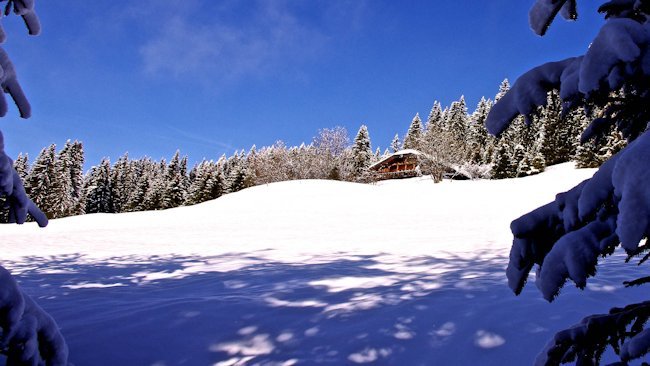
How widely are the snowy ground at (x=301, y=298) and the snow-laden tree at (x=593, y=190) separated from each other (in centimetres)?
140

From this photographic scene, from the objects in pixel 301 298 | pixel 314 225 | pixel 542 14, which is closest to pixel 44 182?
pixel 314 225

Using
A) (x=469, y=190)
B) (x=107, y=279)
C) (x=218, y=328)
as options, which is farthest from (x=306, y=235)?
(x=469, y=190)

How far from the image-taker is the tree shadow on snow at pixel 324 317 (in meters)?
2.82

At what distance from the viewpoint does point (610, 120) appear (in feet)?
5.04

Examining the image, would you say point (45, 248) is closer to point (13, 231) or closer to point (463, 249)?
point (13, 231)

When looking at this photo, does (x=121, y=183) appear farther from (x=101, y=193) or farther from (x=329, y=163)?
(x=329, y=163)

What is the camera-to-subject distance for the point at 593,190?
1.04m

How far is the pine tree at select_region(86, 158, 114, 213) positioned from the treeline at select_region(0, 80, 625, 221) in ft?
0.56

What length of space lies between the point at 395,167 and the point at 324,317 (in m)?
52.3

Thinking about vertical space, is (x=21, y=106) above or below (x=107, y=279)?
above

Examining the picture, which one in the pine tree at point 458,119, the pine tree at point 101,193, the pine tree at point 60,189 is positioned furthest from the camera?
the pine tree at point 101,193

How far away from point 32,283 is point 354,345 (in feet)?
19.0

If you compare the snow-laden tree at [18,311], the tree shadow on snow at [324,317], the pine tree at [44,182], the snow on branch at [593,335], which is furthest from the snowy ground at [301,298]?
the pine tree at [44,182]

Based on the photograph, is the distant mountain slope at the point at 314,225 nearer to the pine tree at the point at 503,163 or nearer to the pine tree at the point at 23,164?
the pine tree at the point at 503,163
